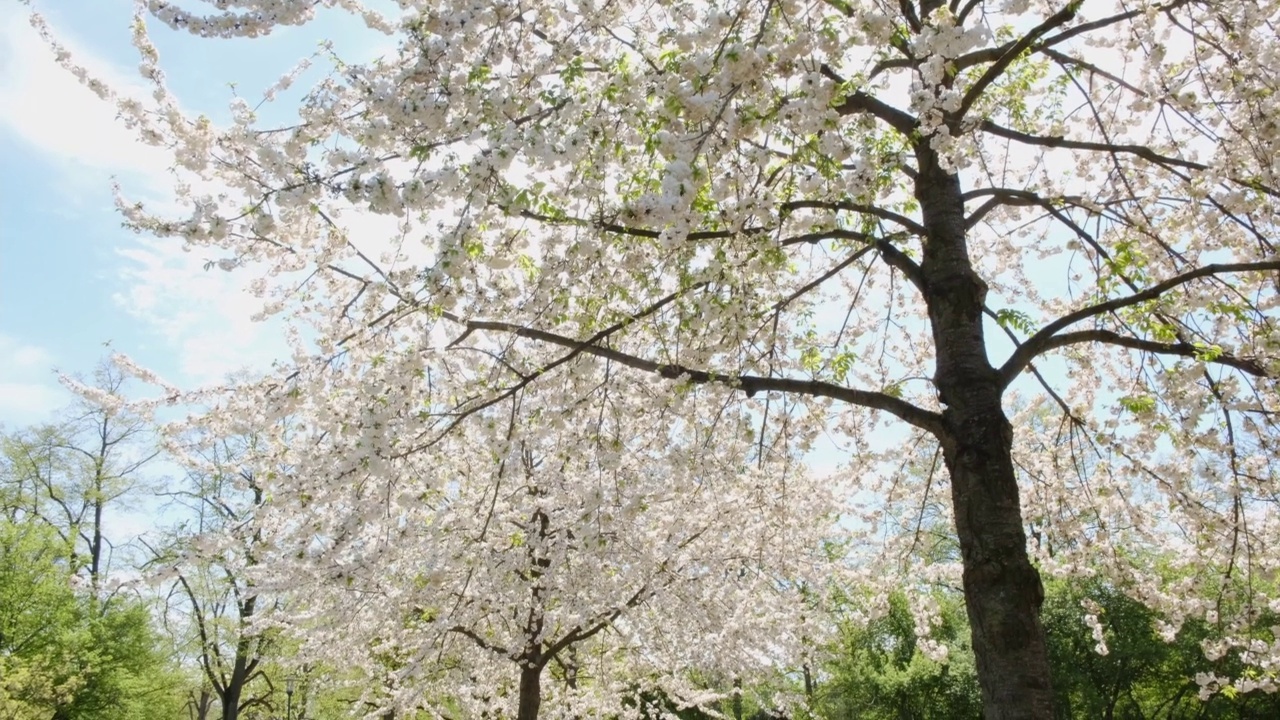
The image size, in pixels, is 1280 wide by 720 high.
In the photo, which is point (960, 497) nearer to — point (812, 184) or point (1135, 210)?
point (812, 184)

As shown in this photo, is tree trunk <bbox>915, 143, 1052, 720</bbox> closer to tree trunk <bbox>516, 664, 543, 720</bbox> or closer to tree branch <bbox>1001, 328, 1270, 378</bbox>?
tree branch <bbox>1001, 328, 1270, 378</bbox>

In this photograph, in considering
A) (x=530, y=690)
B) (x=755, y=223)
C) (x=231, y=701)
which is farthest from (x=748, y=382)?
(x=231, y=701)

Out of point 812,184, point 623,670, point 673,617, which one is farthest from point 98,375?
point 812,184

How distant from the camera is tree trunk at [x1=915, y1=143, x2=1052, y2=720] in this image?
404 centimetres

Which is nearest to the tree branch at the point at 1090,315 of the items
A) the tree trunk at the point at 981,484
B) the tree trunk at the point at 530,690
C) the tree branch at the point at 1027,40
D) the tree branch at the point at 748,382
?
the tree trunk at the point at 981,484

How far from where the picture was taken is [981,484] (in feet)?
14.6

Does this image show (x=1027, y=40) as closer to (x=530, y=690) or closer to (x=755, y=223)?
(x=755, y=223)

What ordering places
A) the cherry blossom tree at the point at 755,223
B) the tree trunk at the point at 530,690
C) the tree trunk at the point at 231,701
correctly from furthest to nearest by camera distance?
the tree trunk at the point at 231,701, the tree trunk at the point at 530,690, the cherry blossom tree at the point at 755,223

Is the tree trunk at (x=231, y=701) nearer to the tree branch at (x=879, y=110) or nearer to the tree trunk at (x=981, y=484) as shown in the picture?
the tree trunk at (x=981, y=484)

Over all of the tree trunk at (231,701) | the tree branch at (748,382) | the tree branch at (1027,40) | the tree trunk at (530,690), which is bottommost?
the tree trunk at (530,690)

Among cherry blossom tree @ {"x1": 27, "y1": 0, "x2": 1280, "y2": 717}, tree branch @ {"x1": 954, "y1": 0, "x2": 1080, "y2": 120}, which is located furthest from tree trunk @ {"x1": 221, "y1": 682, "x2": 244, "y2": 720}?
tree branch @ {"x1": 954, "y1": 0, "x2": 1080, "y2": 120}

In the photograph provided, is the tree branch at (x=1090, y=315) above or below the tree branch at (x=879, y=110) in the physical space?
below

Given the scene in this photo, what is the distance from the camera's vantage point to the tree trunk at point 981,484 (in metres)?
4.04

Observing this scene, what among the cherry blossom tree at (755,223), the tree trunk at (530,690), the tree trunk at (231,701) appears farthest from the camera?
the tree trunk at (231,701)
